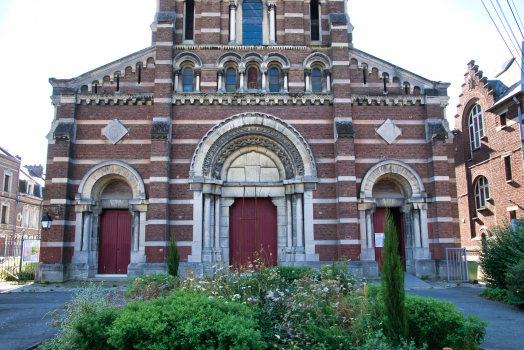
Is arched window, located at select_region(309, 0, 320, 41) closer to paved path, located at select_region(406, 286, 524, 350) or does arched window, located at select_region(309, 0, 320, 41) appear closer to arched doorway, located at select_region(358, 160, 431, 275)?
arched doorway, located at select_region(358, 160, 431, 275)

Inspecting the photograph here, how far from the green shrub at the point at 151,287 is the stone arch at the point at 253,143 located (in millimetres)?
6470

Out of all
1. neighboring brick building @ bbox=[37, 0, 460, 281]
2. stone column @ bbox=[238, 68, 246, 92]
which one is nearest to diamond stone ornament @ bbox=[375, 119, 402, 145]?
neighboring brick building @ bbox=[37, 0, 460, 281]

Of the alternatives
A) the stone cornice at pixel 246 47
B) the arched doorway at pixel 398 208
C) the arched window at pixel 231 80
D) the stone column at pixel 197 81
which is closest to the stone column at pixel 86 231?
the stone column at pixel 197 81

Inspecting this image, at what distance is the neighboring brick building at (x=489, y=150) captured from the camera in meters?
20.0

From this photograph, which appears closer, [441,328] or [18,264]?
[441,328]

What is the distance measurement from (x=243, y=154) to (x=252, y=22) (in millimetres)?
6146

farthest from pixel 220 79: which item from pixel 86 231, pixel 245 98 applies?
pixel 86 231

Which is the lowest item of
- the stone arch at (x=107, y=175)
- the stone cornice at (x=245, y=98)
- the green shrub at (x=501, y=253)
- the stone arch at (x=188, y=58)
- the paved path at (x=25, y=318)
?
the paved path at (x=25, y=318)

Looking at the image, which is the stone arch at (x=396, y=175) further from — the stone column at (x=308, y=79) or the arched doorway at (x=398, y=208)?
the stone column at (x=308, y=79)

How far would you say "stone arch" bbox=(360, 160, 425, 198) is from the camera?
15516mm

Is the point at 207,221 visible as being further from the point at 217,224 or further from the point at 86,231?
the point at 86,231

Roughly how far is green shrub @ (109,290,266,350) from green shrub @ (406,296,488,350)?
8.76ft

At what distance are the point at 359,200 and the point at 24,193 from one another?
38463 mm

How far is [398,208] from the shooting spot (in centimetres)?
1633
